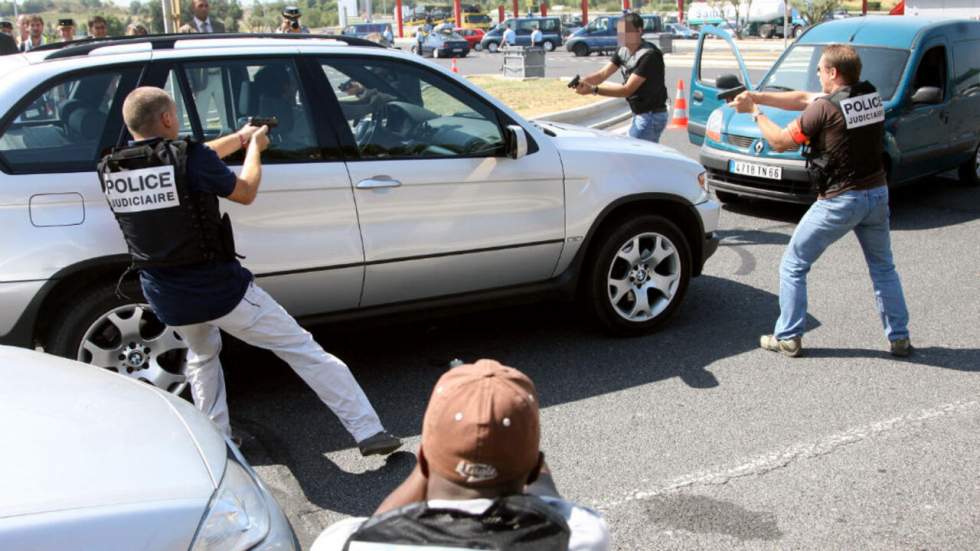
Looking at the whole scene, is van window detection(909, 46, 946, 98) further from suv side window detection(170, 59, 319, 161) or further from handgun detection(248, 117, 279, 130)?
handgun detection(248, 117, 279, 130)

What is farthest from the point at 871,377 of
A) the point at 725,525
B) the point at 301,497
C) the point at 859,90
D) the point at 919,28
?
the point at 919,28

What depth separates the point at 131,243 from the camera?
11.9 ft

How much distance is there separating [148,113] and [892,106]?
6.96 meters

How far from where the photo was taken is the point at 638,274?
5535 mm

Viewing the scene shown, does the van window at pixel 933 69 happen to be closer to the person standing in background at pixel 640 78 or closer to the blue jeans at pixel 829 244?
the person standing in background at pixel 640 78

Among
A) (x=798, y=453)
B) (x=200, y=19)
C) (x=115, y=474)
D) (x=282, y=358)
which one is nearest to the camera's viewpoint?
(x=115, y=474)

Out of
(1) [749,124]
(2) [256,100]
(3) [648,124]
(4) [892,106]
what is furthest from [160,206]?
(4) [892,106]

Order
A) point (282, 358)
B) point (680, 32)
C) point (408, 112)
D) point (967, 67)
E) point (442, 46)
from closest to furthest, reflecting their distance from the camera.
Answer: point (282, 358) → point (408, 112) → point (967, 67) → point (442, 46) → point (680, 32)

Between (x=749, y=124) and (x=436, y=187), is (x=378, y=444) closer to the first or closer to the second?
(x=436, y=187)

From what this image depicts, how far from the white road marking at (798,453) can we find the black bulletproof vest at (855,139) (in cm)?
131

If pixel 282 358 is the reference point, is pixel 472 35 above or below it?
above

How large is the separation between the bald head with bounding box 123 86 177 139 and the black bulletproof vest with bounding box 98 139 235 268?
0.05 meters

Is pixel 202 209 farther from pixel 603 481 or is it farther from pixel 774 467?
pixel 774 467

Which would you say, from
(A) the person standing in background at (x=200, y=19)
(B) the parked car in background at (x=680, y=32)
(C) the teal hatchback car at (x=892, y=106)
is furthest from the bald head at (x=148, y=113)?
(B) the parked car in background at (x=680, y=32)
